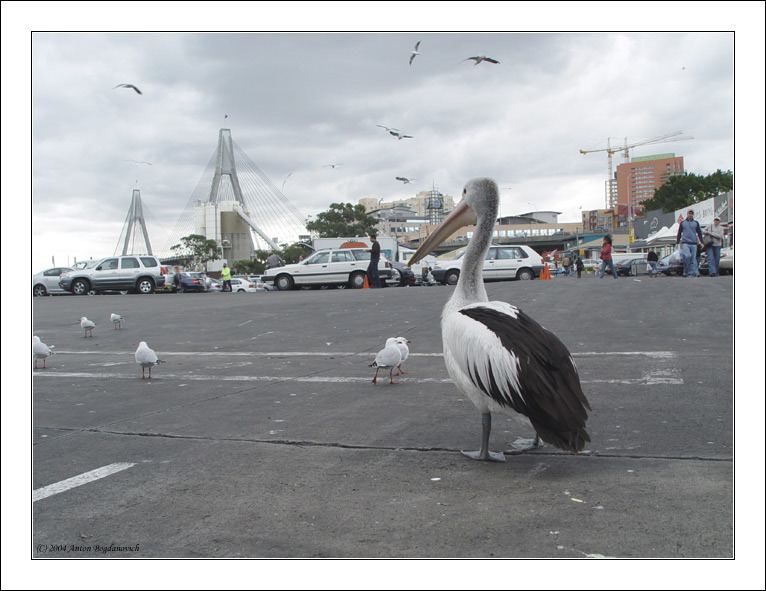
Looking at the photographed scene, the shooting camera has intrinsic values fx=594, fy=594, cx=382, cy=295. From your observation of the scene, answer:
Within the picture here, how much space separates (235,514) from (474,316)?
1706 millimetres

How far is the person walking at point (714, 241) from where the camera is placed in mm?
17500

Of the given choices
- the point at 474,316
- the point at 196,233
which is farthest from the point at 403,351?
the point at 196,233

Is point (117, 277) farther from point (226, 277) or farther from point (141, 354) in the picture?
point (141, 354)

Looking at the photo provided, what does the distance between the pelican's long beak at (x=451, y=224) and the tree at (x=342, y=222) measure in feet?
264

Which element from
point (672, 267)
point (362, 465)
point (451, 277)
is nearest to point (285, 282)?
point (451, 277)

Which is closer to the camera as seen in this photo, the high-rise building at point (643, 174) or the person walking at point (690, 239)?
the person walking at point (690, 239)

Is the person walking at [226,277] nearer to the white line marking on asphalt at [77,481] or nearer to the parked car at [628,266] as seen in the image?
the parked car at [628,266]

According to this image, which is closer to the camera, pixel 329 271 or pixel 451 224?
pixel 451 224

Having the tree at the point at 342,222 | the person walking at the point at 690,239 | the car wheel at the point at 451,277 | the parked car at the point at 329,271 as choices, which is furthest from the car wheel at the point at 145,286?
the tree at the point at 342,222

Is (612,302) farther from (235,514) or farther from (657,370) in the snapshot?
(235,514)

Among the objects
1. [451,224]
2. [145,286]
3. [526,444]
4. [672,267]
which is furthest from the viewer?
[145,286]

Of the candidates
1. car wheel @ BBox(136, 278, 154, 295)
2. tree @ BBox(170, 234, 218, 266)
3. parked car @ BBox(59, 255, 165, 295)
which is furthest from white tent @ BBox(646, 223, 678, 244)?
tree @ BBox(170, 234, 218, 266)

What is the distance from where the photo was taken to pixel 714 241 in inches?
710

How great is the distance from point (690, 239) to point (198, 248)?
8248 centimetres
